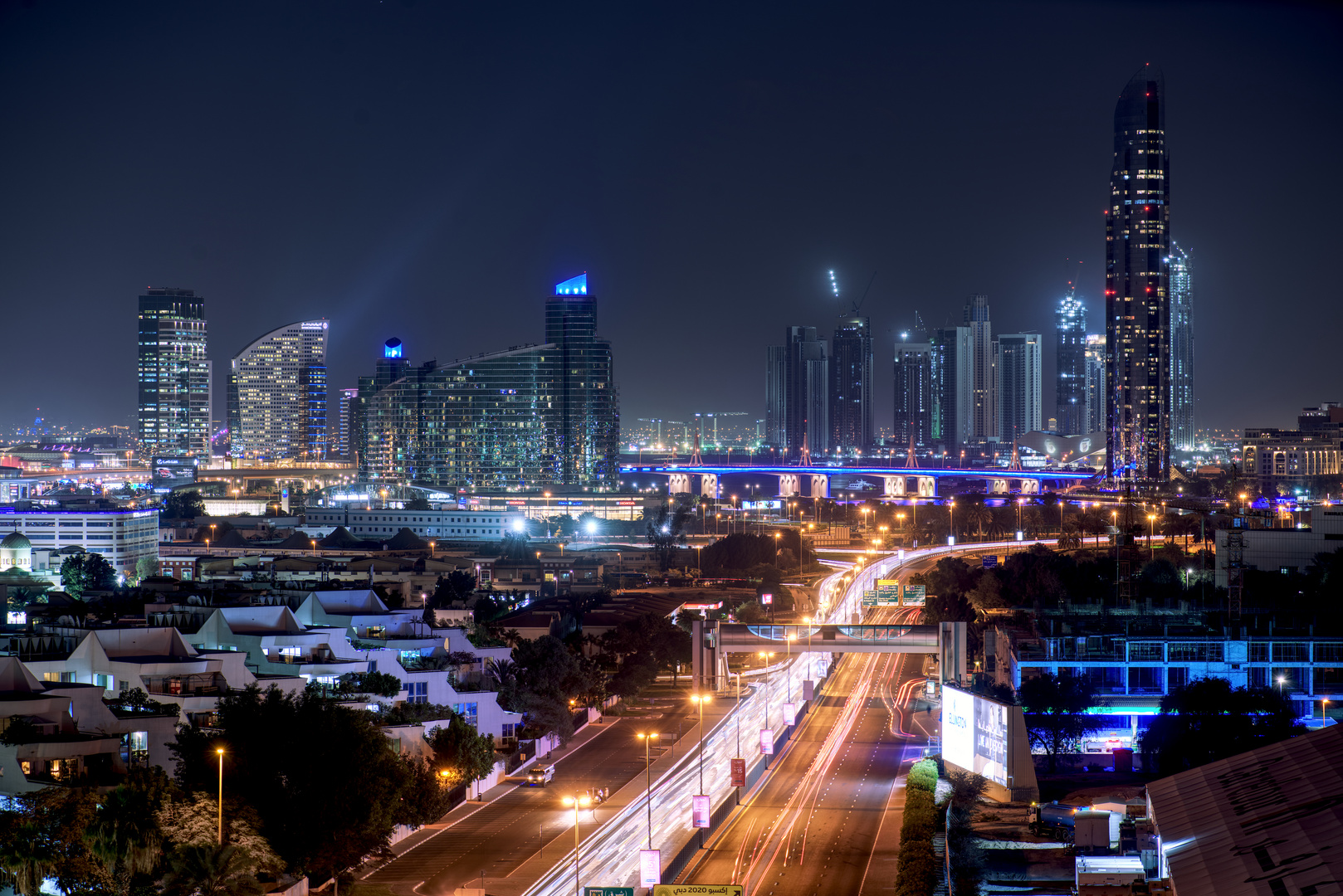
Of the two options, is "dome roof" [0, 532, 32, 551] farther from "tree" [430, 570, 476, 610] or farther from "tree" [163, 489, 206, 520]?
"tree" [163, 489, 206, 520]

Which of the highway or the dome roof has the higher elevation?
the dome roof

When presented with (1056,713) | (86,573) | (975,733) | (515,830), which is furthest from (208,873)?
(86,573)

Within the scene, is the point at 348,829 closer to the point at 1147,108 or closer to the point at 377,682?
the point at 377,682

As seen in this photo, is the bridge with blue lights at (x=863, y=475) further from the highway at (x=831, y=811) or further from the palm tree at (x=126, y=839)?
the palm tree at (x=126, y=839)

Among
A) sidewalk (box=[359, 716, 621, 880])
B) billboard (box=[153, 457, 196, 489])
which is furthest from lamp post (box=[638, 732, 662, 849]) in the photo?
billboard (box=[153, 457, 196, 489])

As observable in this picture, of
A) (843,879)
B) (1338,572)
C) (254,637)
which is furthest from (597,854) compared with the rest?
(1338,572)
